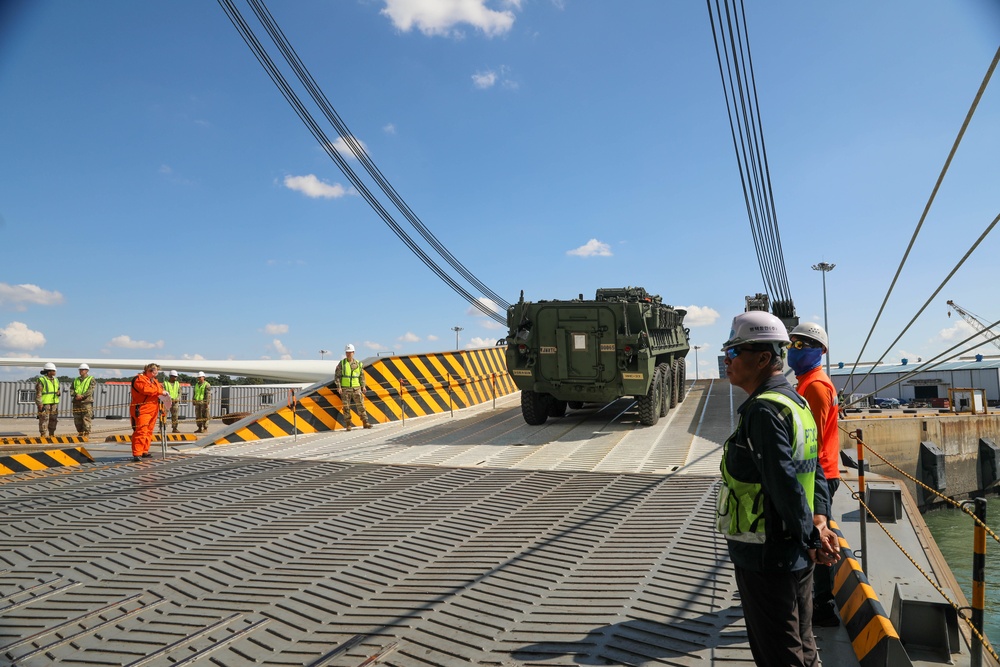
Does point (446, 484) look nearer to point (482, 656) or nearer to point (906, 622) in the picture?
point (482, 656)

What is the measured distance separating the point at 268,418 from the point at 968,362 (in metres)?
55.2

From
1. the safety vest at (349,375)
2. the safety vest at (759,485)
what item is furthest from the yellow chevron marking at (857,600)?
the safety vest at (349,375)

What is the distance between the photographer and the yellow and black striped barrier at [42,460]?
30.0ft

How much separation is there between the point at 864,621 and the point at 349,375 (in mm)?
10478

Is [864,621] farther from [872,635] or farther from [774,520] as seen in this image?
[774,520]

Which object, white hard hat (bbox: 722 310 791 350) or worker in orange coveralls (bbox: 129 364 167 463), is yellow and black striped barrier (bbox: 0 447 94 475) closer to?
worker in orange coveralls (bbox: 129 364 167 463)

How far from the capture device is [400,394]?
14.0 meters

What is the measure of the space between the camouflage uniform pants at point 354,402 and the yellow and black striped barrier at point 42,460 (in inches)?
174

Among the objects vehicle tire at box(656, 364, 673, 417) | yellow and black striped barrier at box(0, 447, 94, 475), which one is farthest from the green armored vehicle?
yellow and black striped barrier at box(0, 447, 94, 475)

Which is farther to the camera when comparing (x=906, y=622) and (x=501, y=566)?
(x=501, y=566)

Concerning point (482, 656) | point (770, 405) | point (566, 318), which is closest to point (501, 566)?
point (482, 656)

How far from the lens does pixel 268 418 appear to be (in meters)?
12.0

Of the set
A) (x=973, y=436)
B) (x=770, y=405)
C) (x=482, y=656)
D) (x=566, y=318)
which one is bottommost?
(x=973, y=436)

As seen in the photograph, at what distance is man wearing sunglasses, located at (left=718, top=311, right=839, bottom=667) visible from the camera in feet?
7.14
